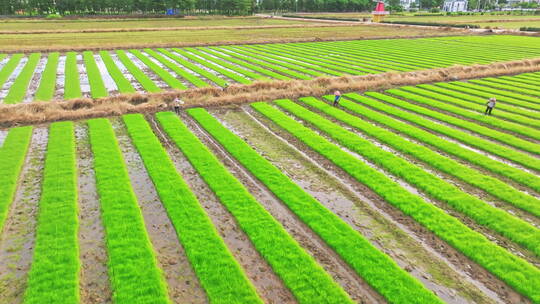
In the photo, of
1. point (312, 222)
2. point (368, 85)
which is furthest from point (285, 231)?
point (368, 85)

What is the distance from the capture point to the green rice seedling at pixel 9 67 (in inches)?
1348

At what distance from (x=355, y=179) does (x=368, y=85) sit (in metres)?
19.5

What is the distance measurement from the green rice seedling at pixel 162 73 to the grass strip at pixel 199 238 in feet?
50.6

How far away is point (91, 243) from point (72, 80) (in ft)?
91.3

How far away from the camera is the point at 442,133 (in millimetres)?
21578

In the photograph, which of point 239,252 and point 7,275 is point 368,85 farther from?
point 7,275

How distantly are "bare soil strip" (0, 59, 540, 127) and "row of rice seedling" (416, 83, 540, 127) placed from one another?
3.19 metres

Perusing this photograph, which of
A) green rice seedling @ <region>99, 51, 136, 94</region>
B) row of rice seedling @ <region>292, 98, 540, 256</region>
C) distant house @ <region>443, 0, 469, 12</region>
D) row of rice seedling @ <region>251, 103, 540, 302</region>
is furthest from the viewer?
distant house @ <region>443, 0, 469, 12</region>

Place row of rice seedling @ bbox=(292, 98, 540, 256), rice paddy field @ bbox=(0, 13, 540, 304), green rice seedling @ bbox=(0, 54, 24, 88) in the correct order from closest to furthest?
1. rice paddy field @ bbox=(0, 13, 540, 304)
2. row of rice seedling @ bbox=(292, 98, 540, 256)
3. green rice seedling @ bbox=(0, 54, 24, 88)

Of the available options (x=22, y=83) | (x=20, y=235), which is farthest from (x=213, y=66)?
(x=20, y=235)

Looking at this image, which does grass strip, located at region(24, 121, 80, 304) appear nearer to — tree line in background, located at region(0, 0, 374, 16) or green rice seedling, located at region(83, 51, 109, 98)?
green rice seedling, located at region(83, 51, 109, 98)

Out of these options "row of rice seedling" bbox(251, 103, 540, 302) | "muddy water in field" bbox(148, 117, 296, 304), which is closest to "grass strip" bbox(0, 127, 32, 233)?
"muddy water in field" bbox(148, 117, 296, 304)

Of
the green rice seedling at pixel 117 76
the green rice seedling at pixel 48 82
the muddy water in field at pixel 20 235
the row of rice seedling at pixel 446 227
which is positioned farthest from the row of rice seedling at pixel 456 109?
the green rice seedling at pixel 48 82

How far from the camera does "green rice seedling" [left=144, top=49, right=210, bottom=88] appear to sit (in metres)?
33.6
